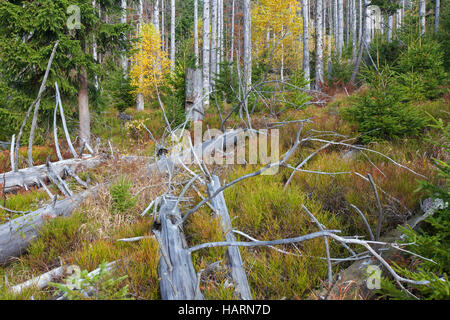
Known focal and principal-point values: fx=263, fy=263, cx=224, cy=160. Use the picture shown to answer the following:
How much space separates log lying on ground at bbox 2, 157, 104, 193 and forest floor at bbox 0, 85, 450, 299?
0.42 m

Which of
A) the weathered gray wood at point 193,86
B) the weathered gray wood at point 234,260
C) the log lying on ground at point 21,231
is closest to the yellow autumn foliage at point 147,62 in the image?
the weathered gray wood at point 193,86

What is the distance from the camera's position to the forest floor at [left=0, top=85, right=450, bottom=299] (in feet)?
6.97

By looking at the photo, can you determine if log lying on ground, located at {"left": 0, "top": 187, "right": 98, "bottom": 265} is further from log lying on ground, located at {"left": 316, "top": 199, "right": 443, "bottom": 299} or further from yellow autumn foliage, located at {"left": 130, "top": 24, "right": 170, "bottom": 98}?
yellow autumn foliage, located at {"left": 130, "top": 24, "right": 170, "bottom": 98}

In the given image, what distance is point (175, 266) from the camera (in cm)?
193

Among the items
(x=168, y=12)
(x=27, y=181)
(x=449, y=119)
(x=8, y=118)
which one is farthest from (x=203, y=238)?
(x=168, y=12)

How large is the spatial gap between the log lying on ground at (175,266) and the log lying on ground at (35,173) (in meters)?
3.11

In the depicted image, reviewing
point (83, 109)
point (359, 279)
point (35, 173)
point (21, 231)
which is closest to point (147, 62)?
point (83, 109)

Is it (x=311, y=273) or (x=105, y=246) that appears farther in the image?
(x=105, y=246)

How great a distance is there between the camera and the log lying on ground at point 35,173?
427 cm

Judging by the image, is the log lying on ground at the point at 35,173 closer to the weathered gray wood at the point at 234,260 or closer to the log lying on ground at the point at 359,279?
the weathered gray wood at the point at 234,260
